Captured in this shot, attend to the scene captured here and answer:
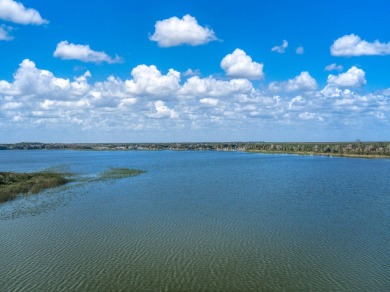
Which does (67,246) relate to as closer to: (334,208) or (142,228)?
(142,228)

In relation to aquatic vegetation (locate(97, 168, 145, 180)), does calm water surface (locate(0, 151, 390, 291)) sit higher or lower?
lower

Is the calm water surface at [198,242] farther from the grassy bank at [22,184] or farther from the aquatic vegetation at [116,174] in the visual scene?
the aquatic vegetation at [116,174]

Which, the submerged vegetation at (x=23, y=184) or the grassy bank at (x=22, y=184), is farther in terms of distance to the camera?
the submerged vegetation at (x=23, y=184)

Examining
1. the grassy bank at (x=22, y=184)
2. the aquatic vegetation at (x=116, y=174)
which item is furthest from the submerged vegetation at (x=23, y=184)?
the aquatic vegetation at (x=116, y=174)

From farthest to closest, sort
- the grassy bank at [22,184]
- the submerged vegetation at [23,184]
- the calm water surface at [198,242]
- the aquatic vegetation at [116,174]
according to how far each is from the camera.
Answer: the aquatic vegetation at [116,174]
the submerged vegetation at [23,184]
the grassy bank at [22,184]
the calm water surface at [198,242]

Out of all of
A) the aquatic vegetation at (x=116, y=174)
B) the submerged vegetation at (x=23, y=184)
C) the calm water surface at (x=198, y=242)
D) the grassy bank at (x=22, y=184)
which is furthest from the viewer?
the aquatic vegetation at (x=116, y=174)

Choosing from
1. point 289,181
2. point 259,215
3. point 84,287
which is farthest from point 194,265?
point 289,181

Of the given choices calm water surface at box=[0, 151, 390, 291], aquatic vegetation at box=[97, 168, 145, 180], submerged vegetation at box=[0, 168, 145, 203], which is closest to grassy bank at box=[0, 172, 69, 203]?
submerged vegetation at box=[0, 168, 145, 203]

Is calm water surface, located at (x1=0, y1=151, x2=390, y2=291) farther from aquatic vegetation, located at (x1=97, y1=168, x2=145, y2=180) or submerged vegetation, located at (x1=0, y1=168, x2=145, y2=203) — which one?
aquatic vegetation, located at (x1=97, y1=168, x2=145, y2=180)
